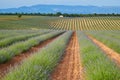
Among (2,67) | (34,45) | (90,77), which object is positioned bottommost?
(34,45)

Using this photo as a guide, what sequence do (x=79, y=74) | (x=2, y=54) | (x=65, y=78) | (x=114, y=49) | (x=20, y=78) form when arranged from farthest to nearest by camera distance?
(x=114, y=49) < (x=2, y=54) < (x=79, y=74) < (x=65, y=78) < (x=20, y=78)

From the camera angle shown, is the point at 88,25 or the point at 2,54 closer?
the point at 2,54

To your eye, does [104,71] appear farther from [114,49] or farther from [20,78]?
[114,49]

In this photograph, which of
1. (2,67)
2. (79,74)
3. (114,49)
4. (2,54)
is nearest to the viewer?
(79,74)

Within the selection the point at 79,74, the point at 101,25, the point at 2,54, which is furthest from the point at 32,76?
the point at 101,25

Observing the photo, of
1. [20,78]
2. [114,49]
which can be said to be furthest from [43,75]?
[114,49]

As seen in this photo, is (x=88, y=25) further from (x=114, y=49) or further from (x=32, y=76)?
(x=32, y=76)

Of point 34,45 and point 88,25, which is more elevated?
point 34,45

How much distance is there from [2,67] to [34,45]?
32.4 feet

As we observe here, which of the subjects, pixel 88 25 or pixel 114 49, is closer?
pixel 114 49

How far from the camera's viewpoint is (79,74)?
9469mm

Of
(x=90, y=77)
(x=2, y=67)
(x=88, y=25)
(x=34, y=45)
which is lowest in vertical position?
(x=88, y=25)

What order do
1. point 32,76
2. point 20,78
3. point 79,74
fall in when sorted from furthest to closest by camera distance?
point 79,74, point 32,76, point 20,78

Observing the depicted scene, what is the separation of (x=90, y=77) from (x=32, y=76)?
1.43 metres
